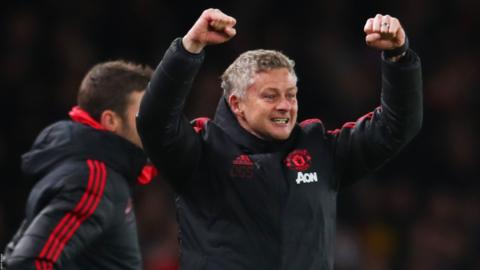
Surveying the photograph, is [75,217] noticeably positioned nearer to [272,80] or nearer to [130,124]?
[130,124]

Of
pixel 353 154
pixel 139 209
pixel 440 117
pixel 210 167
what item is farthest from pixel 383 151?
pixel 440 117

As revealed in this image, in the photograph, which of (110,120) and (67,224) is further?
(110,120)

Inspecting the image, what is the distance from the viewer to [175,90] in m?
3.23

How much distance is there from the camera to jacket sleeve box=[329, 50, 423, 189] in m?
3.40

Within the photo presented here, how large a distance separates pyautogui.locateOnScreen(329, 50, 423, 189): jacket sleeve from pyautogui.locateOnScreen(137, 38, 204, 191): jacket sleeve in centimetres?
54

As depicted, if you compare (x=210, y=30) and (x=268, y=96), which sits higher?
(x=210, y=30)

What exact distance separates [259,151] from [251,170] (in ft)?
0.29

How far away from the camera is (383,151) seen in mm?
3484

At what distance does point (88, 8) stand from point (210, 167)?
455 centimetres

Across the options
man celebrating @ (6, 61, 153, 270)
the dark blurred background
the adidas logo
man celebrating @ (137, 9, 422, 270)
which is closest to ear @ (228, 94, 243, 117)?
man celebrating @ (137, 9, 422, 270)

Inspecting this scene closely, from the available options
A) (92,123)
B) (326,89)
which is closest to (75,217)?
(92,123)

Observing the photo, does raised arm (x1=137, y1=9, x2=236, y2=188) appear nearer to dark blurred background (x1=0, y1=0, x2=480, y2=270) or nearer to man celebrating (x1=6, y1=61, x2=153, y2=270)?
man celebrating (x1=6, y1=61, x2=153, y2=270)

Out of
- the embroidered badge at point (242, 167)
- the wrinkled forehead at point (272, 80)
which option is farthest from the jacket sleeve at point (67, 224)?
the wrinkled forehead at point (272, 80)

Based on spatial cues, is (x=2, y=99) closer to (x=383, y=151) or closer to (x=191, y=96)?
(x=191, y=96)
